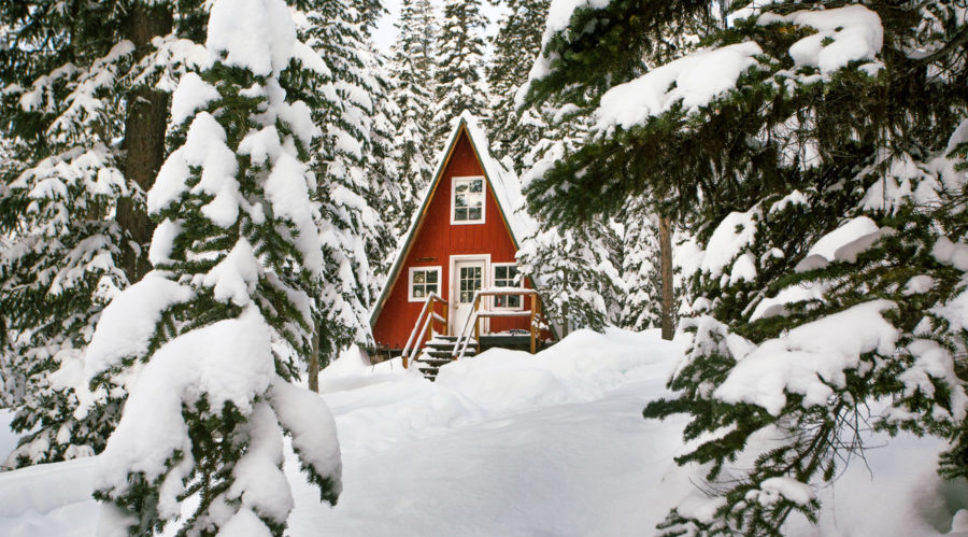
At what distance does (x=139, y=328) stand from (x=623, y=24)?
9.77ft

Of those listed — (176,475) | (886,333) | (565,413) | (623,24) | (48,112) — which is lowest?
(565,413)

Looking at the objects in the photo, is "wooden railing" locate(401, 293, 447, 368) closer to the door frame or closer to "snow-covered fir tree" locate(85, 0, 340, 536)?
the door frame

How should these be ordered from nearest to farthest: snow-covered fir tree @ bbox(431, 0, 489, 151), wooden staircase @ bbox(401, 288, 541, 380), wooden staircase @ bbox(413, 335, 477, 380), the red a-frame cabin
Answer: wooden staircase @ bbox(413, 335, 477, 380), wooden staircase @ bbox(401, 288, 541, 380), the red a-frame cabin, snow-covered fir tree @ bbox(431, 0, 489, 151)

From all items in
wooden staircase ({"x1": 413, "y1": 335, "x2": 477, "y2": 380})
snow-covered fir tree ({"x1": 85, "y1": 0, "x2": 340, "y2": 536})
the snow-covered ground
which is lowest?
wooden staircase ({"x1": 413, "y1": 335, "x2": 477, "y2": 380})

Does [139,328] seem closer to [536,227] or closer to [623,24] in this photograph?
[623,24]

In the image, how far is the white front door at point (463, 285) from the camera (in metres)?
17.3

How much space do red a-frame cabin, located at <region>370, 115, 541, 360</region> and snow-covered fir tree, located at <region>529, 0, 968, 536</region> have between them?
12666 millimetres

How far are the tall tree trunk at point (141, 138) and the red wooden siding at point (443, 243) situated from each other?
9.92 m

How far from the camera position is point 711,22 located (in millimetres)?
3861

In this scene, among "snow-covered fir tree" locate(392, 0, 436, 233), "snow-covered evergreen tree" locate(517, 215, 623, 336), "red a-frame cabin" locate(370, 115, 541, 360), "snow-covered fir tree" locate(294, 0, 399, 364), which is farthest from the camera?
"snow-covered fir tree" locate(392, 0, 436, 233)

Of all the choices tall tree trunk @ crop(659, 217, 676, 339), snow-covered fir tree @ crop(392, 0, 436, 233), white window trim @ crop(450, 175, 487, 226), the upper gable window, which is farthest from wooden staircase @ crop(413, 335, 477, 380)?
tall tree trunk @ crop(659, 217, 676, 339)

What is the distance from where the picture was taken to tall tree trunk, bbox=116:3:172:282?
300 inches

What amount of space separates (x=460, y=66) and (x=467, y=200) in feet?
34.4

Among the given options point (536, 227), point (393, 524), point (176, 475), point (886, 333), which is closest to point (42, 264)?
point (393, 524)
